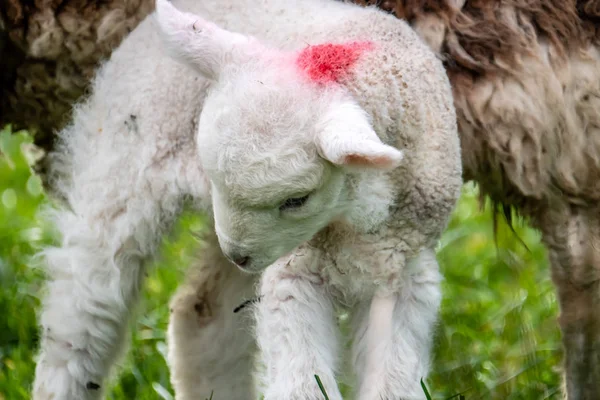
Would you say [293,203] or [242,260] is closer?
[293,203]

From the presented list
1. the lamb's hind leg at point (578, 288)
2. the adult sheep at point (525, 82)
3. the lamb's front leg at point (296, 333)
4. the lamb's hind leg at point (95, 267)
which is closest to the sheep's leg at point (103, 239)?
the lamb's hind leg at point (95, 267)

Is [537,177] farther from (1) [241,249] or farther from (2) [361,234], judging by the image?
(1) [241,249]

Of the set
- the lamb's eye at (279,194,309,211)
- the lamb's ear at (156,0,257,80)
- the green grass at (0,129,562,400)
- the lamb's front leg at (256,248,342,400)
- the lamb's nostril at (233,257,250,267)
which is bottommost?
the green grass at (0,129,562,400)

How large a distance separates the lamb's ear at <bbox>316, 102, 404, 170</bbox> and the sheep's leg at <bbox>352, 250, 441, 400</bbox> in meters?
0.59

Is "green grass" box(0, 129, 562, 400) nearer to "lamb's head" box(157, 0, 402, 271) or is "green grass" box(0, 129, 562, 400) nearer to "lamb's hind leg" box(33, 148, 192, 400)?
"lamb's hind leg" box(33, 148, 192, 400)

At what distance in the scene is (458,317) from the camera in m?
5.63

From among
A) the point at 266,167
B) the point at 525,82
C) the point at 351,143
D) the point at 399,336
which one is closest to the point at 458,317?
the point at 525,82

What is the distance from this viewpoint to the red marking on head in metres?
3.35

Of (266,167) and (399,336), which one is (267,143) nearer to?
(266,167)

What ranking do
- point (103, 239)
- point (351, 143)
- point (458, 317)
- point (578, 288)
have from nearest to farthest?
point (351, 143)
point (103, 239)
point (578, 288)
point (458, 317)

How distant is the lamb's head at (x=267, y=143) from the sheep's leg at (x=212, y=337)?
1244mm

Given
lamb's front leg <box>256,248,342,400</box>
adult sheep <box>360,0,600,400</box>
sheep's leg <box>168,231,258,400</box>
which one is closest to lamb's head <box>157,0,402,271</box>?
lamb's front leg <box>256,248,342,400</box>

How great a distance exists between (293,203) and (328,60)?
0.40 m

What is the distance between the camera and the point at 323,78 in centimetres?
334
